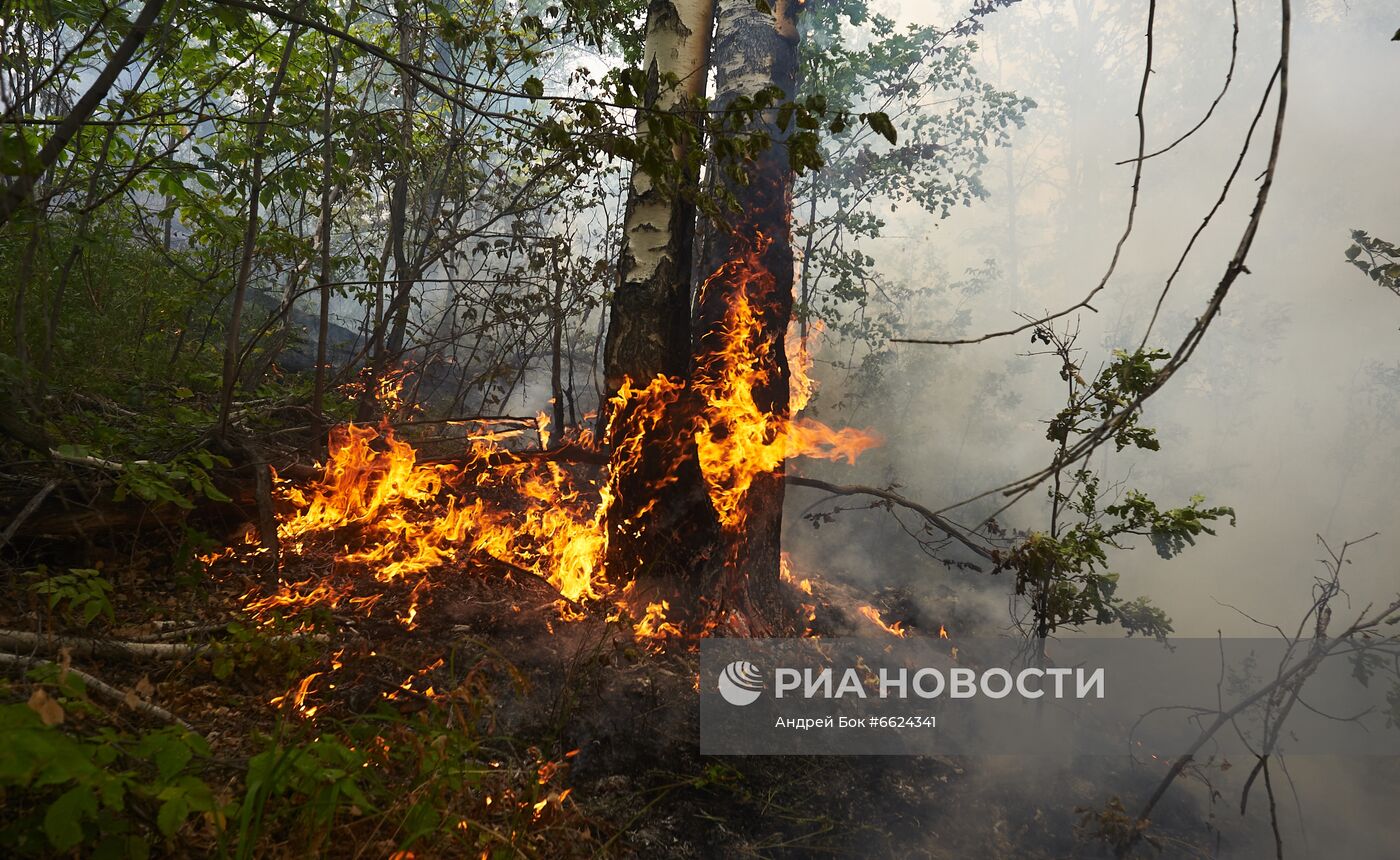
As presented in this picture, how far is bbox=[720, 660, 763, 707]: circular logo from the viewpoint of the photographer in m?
3.86

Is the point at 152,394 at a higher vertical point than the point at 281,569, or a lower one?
higher

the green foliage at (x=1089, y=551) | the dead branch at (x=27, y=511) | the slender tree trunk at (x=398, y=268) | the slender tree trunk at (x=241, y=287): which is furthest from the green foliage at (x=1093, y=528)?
the dead branch at (x=27, y=511)

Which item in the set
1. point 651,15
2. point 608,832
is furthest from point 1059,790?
point 651,15

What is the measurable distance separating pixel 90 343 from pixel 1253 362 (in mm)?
28379

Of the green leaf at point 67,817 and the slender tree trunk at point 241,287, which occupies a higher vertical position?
the slender tree trunk at point 241,287

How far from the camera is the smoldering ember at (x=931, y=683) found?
4.30 m

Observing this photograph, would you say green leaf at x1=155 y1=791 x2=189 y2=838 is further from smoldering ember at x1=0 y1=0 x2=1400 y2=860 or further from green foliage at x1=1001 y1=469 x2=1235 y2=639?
green foliage at x1=1001 y1=469 x2=1235 y2=639

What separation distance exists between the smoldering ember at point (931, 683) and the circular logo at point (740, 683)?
15 cm

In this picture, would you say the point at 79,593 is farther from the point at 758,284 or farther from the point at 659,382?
the point at 758,284

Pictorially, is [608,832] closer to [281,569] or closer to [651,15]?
[281,569]

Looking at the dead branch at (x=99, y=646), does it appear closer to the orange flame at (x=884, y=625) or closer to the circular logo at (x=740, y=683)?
the circular logo at (x=740, y=683)

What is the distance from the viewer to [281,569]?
3.96m

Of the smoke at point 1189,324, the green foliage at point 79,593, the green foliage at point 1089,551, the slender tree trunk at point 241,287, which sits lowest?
the green foliage at point 79,593

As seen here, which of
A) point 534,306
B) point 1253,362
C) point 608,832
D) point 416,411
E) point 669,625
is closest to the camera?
point 608,832
